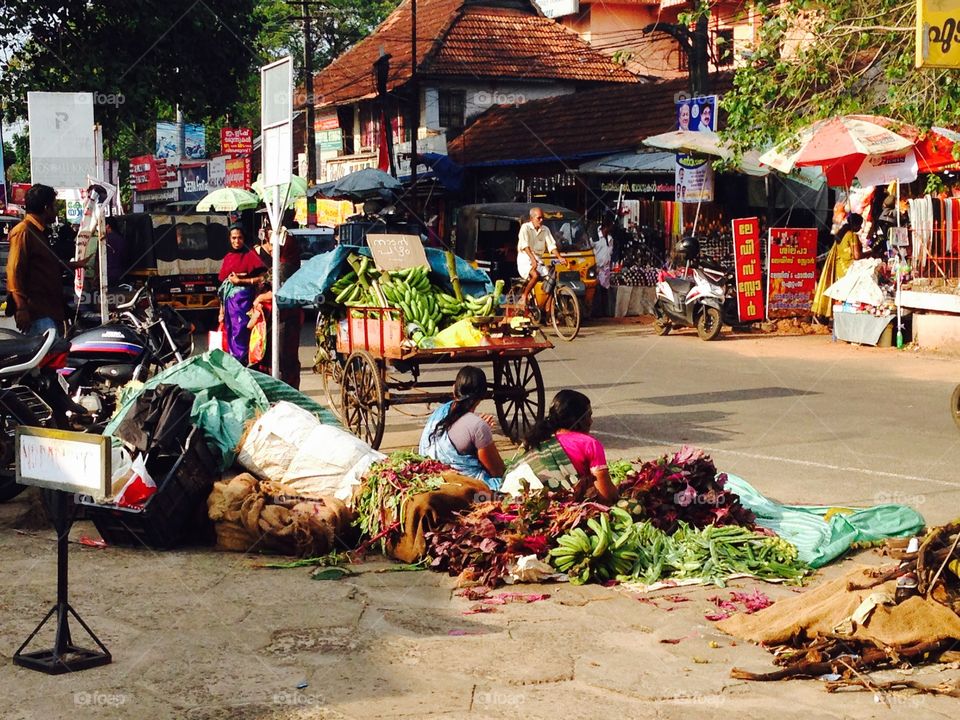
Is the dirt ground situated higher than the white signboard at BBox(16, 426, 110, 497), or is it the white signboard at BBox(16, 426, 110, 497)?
the white signboard at BBox(16, 426, 110, 497)

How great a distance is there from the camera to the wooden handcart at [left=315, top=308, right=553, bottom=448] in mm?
10125

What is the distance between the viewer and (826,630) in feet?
17.7

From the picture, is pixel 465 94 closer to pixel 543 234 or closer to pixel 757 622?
pixel 543 234

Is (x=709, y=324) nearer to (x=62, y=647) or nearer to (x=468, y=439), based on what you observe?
(x=468, y=439)

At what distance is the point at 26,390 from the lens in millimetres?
8461

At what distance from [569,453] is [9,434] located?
3.87 meters

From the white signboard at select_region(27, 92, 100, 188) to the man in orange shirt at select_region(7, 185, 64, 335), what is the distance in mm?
3909

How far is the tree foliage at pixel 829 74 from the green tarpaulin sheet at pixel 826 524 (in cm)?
606

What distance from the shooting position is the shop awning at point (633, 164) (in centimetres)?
2497

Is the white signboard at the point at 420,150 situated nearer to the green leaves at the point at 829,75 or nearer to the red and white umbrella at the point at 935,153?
the red and white umbrella at the point at 935,153

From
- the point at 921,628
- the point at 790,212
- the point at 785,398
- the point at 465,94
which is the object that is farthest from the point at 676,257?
the point at 921,628

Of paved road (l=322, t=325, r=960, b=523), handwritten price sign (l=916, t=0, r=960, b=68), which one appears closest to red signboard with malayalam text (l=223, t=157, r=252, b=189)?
paved road (l=322, t=325, r=960, b=523)

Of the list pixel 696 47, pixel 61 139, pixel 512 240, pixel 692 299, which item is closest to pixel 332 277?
pixel 61 139

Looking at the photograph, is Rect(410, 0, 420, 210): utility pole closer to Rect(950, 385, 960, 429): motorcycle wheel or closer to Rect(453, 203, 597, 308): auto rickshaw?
Rect(453, 203, 597, 308): auto rickshaw
